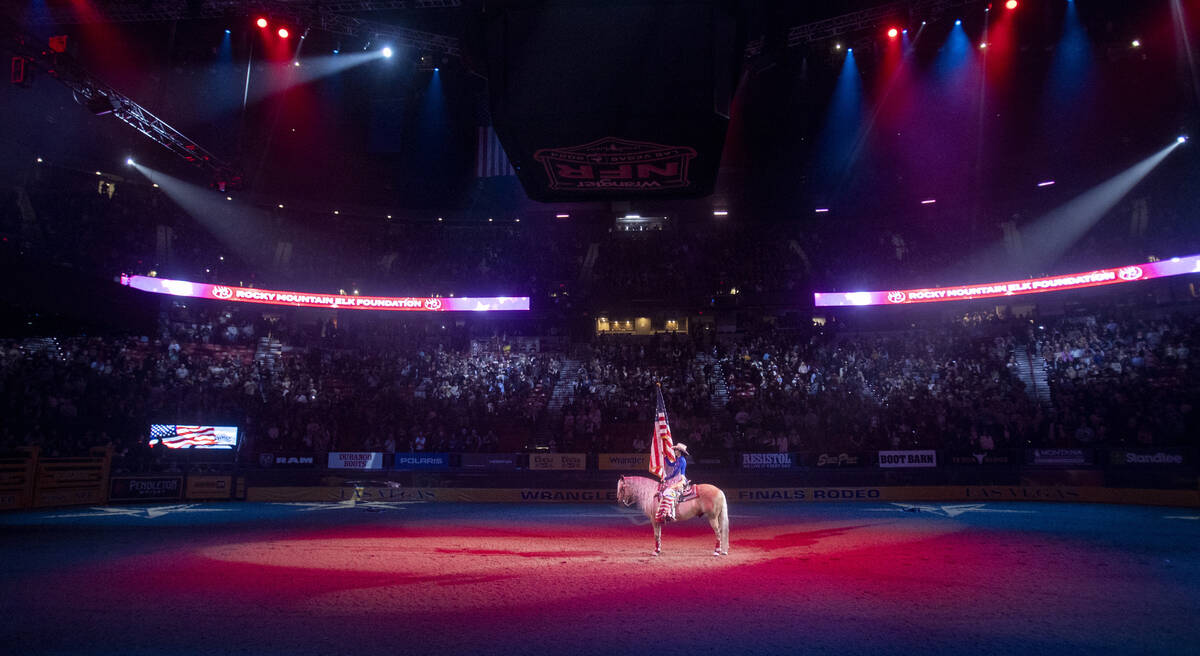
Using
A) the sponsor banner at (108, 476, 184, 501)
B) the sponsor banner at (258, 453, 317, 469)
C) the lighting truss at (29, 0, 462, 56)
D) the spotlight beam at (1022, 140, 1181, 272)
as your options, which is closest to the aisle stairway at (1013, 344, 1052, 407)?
the spotlight beam at (1022, 140, 1181, 272)

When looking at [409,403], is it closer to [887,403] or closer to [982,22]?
[887,403]

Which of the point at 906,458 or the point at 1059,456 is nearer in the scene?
the point at 1059,456

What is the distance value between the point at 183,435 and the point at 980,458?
32948mm

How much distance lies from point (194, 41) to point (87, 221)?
11.6 m

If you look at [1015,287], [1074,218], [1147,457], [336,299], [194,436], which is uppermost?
[1074,218]

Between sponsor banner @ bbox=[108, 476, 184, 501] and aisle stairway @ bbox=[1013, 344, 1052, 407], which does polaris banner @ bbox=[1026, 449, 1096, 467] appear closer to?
aisle stairway @ bbox=[1013, 344, 1052, 407]

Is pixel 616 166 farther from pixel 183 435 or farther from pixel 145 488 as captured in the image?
pixel 183 435

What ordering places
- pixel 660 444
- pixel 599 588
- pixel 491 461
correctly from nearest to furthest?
pixel 599 588, pixel 660 444, pixel 491 461

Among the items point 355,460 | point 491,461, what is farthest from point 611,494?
point 355,460

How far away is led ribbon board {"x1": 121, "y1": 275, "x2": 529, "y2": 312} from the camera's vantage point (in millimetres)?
32031

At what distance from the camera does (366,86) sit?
29.8m

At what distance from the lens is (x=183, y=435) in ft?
83.6

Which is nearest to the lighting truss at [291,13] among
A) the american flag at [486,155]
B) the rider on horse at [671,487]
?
the rider on horse at [671,487]

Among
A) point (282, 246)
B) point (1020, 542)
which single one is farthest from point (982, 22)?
point (282, 246)
